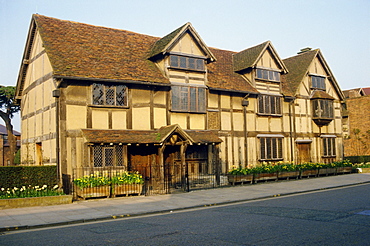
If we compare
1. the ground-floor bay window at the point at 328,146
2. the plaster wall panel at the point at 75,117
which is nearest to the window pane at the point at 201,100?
the plaster wall panel at the point at 75,117

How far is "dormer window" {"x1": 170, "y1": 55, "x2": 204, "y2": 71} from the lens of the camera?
22359mm

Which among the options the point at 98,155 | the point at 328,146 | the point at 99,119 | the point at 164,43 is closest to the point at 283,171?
the point at 328,146

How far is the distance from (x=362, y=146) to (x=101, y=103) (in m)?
30.5

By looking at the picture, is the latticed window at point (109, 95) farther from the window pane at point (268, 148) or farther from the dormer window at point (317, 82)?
the dormer window at point (317, 82)

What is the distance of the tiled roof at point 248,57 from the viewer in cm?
2639

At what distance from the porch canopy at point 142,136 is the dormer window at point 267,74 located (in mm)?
7613

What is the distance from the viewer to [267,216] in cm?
1160

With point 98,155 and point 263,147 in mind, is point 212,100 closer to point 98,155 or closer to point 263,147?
point 263,147

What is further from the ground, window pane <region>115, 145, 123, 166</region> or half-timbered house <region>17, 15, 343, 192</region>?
half-timbered house <region>17, 15, 343, 192</region>

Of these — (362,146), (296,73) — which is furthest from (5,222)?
(362,146)

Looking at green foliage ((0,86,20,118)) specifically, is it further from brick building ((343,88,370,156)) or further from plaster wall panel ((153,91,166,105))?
brick building ((343,88,370,156))

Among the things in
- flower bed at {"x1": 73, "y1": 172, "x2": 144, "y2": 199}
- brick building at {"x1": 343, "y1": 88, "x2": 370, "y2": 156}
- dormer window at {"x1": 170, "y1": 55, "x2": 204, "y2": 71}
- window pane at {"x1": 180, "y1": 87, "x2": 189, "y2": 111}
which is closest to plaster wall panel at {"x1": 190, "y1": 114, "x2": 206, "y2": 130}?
window pane at {"x1": 180, "y1": 87, "x2": 189, "y2": 111}

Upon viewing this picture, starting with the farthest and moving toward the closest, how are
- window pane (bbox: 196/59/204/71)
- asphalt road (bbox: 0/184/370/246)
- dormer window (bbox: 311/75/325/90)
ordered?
dormer window (bbox: 311/75/325/90) < window pane (bbox: 196/59/204/71) < asphalt road (bbox: 0/184/370/246)

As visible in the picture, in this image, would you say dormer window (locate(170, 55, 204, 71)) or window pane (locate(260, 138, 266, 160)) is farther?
window pane (locate(260, 138, 266, 160))
